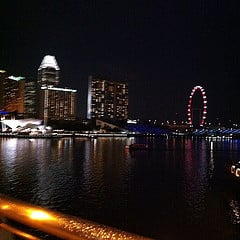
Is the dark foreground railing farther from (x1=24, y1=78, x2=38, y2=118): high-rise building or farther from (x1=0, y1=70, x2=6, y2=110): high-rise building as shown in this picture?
(x1=24, y1=78, x2=38, y2=118): high-rise building

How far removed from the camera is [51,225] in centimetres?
198

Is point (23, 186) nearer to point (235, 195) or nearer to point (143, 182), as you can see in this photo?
point (143, 182)

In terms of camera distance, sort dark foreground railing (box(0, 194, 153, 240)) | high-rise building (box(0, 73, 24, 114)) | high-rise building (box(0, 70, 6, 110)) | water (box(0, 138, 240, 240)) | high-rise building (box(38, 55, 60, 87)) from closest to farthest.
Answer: dark foreground railing (box(0, 194, 153, 240)) → water (box(0, 138, 240, 240)) → high-rise building (box(0, 70, 6, 110)) → high-rise building (box(0, 73, 24, 114)) → high-rise building (box(38, 55, 60, 87))

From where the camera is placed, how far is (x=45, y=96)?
186 meters

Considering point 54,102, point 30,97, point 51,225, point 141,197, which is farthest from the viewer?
point 54,102

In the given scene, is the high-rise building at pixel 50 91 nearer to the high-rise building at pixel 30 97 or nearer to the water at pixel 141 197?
the high-rise building at pixel 30 97

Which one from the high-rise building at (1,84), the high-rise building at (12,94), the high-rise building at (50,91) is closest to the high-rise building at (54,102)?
the high-rise building at (50,91)

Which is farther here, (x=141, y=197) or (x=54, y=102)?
(x=54, y=102)

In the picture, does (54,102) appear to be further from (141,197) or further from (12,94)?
(141,197)

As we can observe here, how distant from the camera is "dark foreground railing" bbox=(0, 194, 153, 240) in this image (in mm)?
1852

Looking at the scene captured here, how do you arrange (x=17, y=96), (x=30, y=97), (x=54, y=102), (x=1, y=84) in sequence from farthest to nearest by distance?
(x=54, y=102), (x=30, y=97), (x=17, y=96), (x=1, y=84)

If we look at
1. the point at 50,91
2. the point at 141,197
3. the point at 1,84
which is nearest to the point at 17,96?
the point at 1,84

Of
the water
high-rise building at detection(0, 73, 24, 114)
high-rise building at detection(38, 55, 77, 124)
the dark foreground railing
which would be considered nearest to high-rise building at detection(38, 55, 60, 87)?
high-rise building at detection(38, 55, 77, 124)

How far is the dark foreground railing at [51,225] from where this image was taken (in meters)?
1.85
